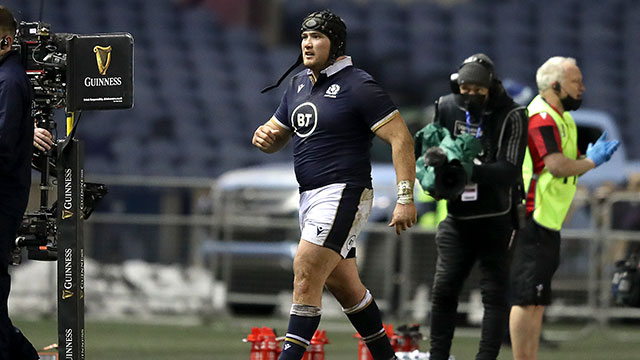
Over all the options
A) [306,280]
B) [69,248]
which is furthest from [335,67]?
[69,248]

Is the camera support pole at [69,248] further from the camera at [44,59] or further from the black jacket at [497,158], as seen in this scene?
the black jacket at [497,158]

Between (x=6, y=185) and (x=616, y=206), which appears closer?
(x=6, y=185)

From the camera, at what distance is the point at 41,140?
7023 millimetres

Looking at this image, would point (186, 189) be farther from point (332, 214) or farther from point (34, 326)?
point (332, 214)

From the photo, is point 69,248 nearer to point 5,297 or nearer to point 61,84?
point 5,297

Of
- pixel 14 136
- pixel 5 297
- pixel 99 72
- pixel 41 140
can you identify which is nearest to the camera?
pixel 14 136

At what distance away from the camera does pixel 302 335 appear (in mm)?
7027

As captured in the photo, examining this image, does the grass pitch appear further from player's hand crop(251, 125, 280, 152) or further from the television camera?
player's hand crop(251, 125, 280, 152)

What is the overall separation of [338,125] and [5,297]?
2028 millimetres

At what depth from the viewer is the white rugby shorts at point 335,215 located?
7039 millimetres

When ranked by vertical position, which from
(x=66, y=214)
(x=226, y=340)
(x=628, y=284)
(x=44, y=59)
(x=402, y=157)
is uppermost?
(x=44, y=59)

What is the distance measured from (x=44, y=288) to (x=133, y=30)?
33.3 ft

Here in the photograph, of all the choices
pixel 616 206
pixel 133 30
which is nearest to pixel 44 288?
pixel 616 206

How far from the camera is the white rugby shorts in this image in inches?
277
